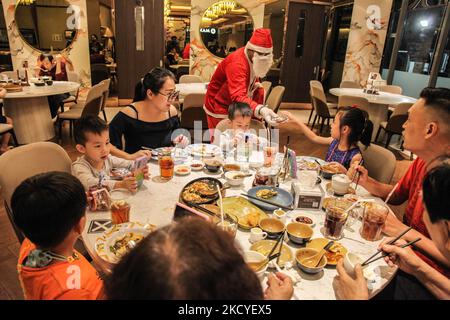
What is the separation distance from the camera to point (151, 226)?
52.7 inches

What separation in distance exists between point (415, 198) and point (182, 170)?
1.35 metres

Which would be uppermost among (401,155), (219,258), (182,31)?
(182,31)

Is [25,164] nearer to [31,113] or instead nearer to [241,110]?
[241,110]

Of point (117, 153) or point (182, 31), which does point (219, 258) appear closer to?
point (117, 153)

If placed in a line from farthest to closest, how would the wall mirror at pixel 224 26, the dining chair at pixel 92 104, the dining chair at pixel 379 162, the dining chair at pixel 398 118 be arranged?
the wall mirror at pixel 224 26 → the dining chair at pixel 398 118 → the dining chair at pixel 92 104 → the dining chair at pixel 379 162

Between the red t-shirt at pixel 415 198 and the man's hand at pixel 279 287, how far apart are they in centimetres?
83

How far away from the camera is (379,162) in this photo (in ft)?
7.10

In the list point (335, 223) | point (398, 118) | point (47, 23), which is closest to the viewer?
point (335, 223)

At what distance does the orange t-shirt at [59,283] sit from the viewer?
3.21ft

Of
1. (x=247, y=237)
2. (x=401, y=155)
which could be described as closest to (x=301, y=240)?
(x=247, y=237)

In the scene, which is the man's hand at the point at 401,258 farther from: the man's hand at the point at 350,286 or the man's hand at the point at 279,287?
the man's hand at the point at 279,287

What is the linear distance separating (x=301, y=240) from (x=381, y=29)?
7632 millimetres

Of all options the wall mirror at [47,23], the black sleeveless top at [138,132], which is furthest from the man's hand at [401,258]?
the wall mirror at [47,23]

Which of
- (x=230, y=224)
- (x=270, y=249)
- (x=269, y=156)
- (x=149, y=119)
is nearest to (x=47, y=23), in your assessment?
(x=149, y=119)
